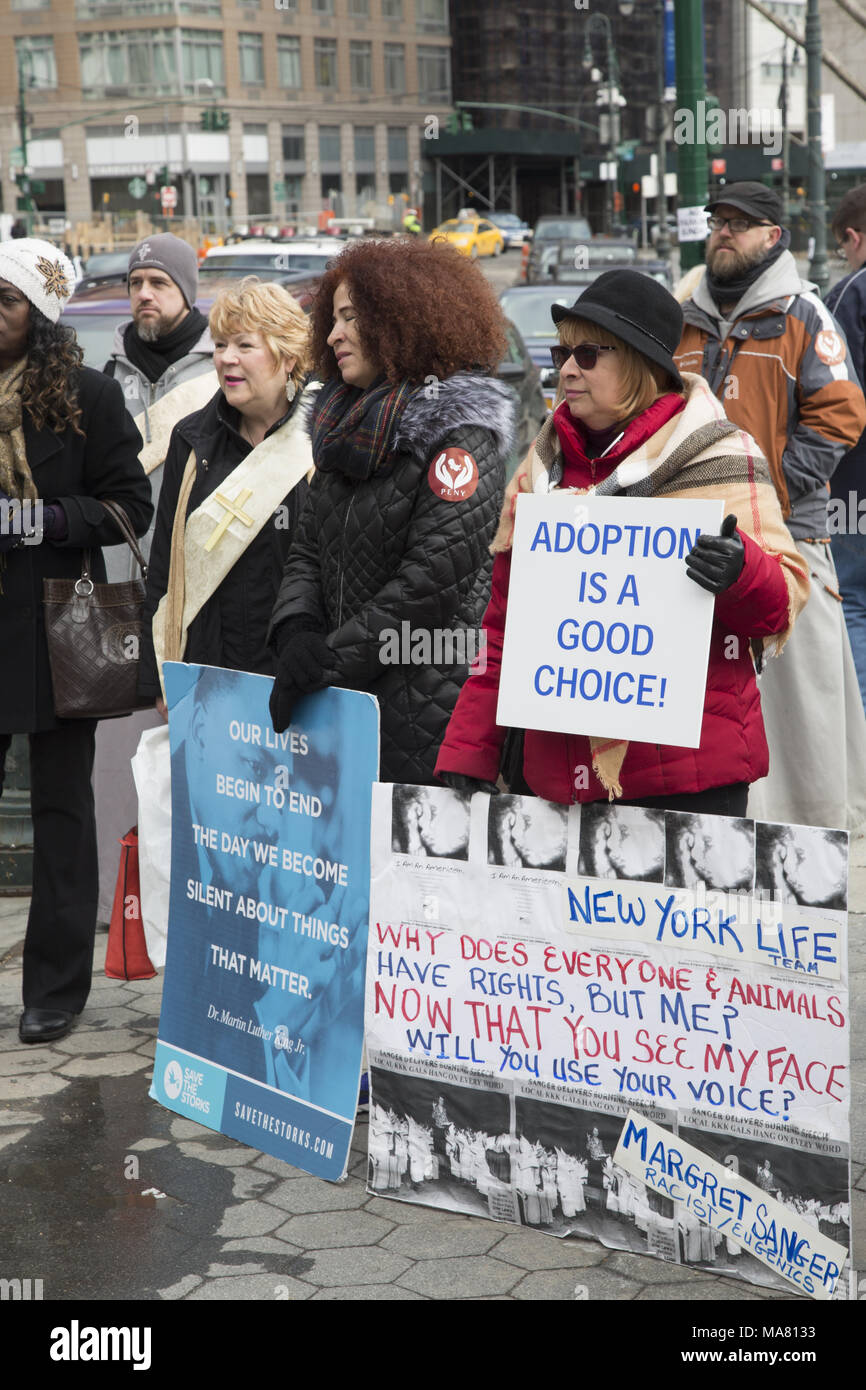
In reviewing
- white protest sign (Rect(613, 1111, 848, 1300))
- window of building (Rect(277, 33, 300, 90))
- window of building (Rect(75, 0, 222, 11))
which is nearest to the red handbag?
white protest sign (Rect(613, 1111, 848, 1300))

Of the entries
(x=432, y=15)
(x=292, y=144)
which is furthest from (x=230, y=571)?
(x=432, y=15)

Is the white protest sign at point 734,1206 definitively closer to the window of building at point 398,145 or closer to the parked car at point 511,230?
the parked car at point 511,230

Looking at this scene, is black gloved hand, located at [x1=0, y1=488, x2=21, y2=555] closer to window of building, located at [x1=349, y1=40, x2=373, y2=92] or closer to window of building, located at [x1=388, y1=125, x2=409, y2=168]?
window of building, located at [x1=349, y1=40, x2=373, y2=92]

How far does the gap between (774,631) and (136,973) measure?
2152 mm

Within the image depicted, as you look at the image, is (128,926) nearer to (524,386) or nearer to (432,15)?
(524,386)

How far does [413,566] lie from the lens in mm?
3576

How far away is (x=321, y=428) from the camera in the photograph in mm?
3684

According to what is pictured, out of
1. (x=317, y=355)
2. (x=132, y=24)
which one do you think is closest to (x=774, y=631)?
(x=317, y=355)

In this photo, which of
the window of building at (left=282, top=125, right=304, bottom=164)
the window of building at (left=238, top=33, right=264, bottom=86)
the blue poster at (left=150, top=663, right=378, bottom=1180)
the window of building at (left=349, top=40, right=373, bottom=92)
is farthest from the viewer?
the window of building at (left=349, top=40, right=373, bottom=92)

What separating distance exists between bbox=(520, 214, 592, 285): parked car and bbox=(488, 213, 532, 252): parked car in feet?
31.1

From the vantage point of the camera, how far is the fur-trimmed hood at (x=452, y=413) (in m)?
3.55

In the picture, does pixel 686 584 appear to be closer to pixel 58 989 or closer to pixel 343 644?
pixel 343 644

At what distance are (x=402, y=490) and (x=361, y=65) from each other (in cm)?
8831

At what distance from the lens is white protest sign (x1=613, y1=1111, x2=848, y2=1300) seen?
2873 millimetres
